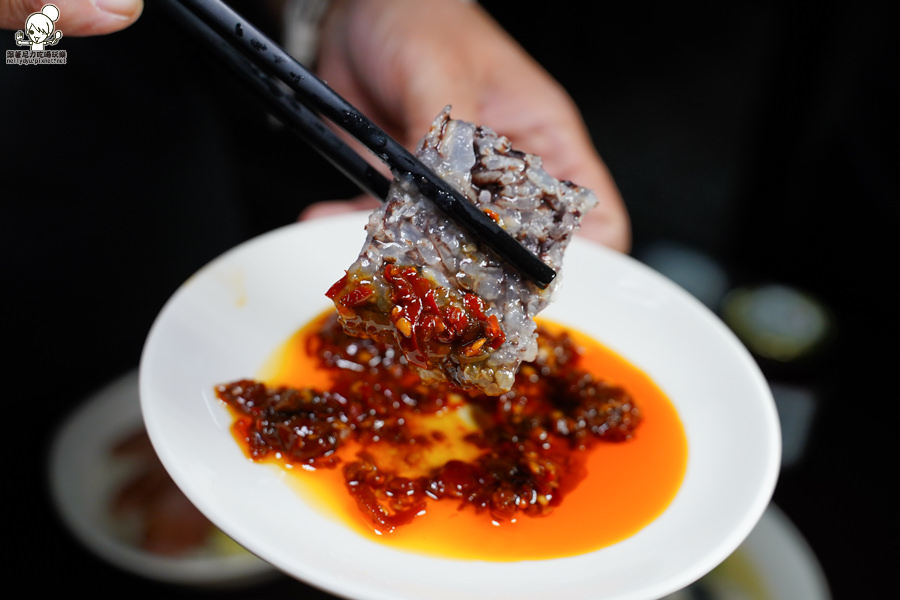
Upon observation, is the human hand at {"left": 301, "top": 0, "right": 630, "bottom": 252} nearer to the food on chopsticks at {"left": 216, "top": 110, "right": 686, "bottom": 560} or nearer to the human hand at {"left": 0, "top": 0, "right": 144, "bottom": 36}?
the food on chopsticks at {"left": 216, "top": 110, "right": 686, "bottom": 560}

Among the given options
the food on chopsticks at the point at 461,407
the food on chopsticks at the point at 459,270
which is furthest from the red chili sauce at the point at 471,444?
the food on chopsticks at the point at 459,270

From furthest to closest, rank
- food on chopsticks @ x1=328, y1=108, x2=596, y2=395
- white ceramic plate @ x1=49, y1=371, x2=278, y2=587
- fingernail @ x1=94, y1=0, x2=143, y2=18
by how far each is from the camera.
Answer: white ceramic plate @ x1=49, y1=371, x2=278, y2=587 < fingernail @ x1=94, y1=0, x2=143, y2=18 < food on chopsticks @ x1=328, y1=108, x2=596, y2=395

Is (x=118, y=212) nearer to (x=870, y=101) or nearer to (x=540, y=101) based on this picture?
(x=540, y=101)

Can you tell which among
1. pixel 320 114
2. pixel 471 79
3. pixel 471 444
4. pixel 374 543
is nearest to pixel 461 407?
pixel 471 444

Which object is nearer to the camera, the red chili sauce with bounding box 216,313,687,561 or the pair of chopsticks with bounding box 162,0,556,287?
the pair of chopsticks with bounding box 162,0,556,287

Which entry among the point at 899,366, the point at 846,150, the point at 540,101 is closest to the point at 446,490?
the point at 540,101

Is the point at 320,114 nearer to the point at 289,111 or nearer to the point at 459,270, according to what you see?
the point at 289,111

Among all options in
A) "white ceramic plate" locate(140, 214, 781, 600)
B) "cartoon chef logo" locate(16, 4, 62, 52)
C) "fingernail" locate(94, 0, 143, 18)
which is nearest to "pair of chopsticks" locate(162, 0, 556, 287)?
"fingernail" locate(94, 0, 143, 18)
